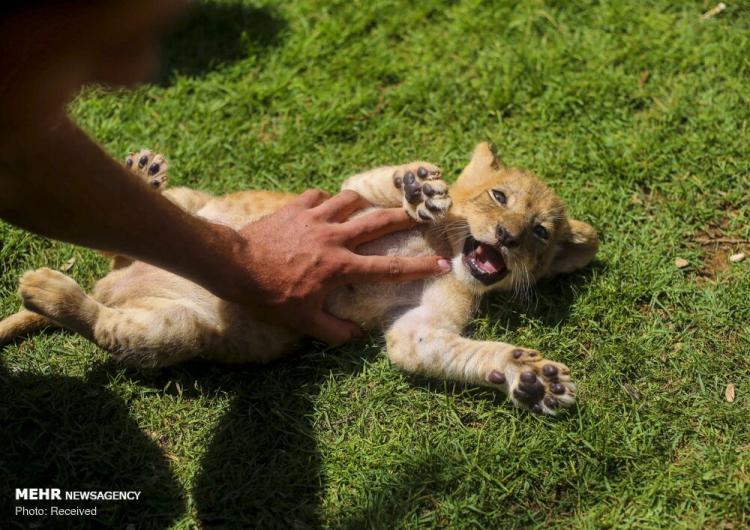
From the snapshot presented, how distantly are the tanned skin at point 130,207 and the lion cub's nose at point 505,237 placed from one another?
0.43 metres

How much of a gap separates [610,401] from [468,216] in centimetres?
152

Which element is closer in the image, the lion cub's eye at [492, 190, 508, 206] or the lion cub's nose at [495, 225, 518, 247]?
the lion cub's nose at [495, 225, 518, 247]

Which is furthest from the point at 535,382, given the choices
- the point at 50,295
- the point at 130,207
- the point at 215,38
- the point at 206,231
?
the point at 215,38

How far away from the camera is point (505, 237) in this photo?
488 cm

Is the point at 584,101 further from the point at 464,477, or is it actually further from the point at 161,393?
the point at 161,393

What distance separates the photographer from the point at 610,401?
4719 millimetres

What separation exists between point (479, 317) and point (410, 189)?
1037 millimetres

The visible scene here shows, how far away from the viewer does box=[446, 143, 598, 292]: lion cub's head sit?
495cm

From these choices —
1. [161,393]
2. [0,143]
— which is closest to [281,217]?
[161,393]

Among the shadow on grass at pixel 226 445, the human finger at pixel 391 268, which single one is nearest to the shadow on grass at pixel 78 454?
the shadow on grass at pixel 226 445

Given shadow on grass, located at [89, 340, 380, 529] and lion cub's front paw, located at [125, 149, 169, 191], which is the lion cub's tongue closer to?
shadow on grass, located at [89, 340, 380, 529]

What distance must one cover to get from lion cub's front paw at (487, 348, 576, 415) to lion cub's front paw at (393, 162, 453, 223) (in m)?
1.06

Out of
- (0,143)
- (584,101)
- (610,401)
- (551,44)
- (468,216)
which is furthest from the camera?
(551,44)

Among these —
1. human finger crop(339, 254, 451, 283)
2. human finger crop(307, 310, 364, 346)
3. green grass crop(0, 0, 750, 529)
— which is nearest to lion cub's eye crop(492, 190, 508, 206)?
human finger crop(339, 254, 451, 283)
